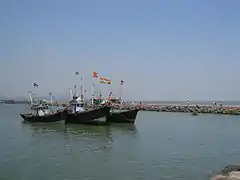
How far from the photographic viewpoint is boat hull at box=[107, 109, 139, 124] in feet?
146

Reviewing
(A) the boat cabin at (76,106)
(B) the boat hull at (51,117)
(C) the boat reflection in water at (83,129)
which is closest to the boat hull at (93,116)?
(C) the boat reflection in water at (83,129)

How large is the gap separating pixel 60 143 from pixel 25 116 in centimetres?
2295

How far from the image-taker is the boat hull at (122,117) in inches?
1753

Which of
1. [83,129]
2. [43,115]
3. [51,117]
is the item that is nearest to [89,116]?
[83,129]

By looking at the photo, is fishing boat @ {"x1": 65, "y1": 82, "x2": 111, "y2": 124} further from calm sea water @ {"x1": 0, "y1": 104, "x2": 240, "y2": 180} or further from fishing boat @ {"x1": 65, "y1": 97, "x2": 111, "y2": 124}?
calm sea water @ {"x1": 0, "y1": 104, "x2": 240, "y2": 180}

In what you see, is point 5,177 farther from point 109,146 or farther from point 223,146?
point 223,146

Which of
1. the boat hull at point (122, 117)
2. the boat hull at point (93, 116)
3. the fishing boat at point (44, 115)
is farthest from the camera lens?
the fishing boat at point (44, 115)

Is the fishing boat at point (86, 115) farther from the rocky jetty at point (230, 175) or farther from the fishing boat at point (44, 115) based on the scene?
the rocky jetty at point (230, 175)

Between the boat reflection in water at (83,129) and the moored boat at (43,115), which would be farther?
the moored boat at (43,115)

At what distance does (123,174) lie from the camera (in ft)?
57.5

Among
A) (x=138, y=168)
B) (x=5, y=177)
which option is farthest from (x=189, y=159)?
(x=5, y=177)

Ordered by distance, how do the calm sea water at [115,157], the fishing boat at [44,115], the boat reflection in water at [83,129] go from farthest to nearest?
the fishing boat at [44,115] → the boat reflection in water at [83,129] → the calm sea water at [115,157]

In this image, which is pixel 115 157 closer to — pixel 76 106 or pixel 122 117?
pixel 122 117

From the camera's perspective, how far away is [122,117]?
4516 cm
